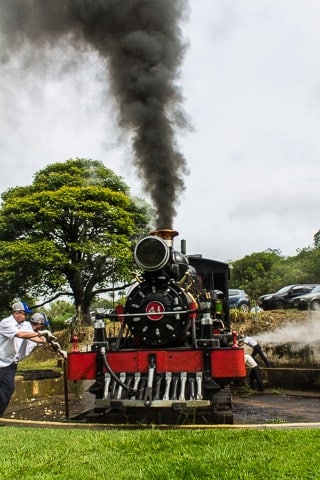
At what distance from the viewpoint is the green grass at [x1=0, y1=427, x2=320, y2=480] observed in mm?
2930

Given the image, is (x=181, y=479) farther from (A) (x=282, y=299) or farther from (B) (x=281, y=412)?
(A) (x=282, y=299)

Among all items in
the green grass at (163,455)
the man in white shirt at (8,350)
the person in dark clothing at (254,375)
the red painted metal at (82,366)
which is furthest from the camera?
the person in dark clothing at (254,375)

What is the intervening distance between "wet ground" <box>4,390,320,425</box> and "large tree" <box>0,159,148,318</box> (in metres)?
10.5

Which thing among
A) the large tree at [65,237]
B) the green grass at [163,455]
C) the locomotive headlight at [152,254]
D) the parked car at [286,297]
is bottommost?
the green grass at [163,455]

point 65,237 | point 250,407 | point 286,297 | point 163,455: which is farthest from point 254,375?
point 65,237

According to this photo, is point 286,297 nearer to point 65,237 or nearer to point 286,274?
point 65,237

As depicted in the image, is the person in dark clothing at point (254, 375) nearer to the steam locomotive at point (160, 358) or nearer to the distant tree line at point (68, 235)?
the steam locomotive at point (160, 358)

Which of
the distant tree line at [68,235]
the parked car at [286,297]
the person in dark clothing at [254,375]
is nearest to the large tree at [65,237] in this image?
the distant tree line at [68,235]

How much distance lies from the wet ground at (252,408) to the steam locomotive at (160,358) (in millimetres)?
490

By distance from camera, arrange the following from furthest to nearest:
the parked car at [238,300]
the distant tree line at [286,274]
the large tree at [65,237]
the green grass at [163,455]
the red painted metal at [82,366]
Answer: the distant tree line at [286,274]
the parked car at [238,300]
the large tree at [65,237]
the red painted metal at [82,366]
the green grass at [163,455]

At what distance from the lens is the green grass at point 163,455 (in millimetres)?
2930

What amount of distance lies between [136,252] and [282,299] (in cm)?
1448

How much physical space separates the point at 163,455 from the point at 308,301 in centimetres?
1483

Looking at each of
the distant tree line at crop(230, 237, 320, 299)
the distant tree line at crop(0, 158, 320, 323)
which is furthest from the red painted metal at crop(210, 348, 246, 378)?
the distant tree line at crop(230, 237, 320, 299)
